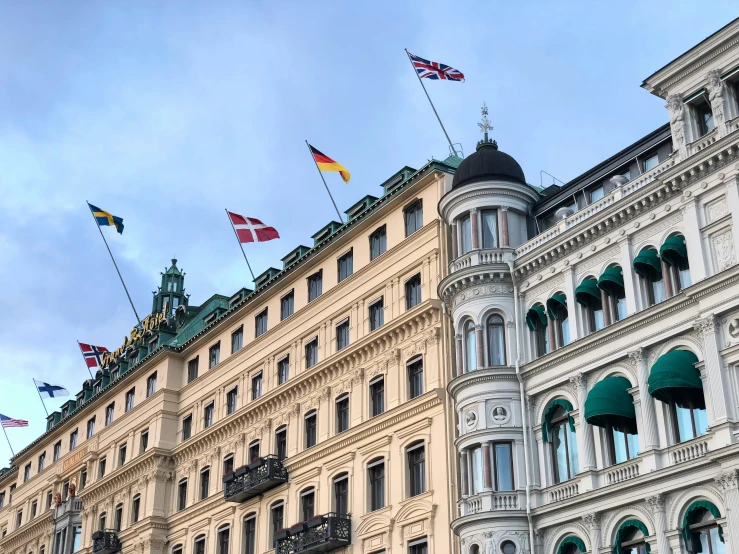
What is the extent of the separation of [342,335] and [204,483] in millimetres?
14924

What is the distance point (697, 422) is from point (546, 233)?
427 inches

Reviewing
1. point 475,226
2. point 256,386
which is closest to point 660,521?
point 475,226

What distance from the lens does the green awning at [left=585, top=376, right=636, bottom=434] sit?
3556cm

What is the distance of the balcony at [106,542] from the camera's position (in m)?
65.5

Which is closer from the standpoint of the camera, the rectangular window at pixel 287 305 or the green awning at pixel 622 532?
the green awning at pixel 622 532

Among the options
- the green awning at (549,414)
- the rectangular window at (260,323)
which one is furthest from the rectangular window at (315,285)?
the green awning at (549,414)

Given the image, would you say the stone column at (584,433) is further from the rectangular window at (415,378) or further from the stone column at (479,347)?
the rectangular window at (415,378)

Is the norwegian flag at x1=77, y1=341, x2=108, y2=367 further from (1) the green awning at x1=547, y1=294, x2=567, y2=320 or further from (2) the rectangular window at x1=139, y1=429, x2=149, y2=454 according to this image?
(1) the green awning at x1=547, y1=294, x2=567, y2=320

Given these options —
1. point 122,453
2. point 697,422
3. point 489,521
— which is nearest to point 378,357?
point 489,521

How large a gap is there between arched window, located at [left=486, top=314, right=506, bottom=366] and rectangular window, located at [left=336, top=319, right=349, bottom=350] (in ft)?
36.9

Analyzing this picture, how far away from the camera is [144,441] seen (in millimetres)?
67312

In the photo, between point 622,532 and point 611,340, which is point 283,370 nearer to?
point 611,340

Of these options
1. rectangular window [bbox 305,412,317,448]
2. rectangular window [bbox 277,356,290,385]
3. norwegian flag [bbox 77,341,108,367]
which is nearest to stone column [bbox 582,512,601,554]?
rectangular window [bbox 305,412,317,448]

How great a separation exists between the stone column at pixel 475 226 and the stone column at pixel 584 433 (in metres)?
7.92
